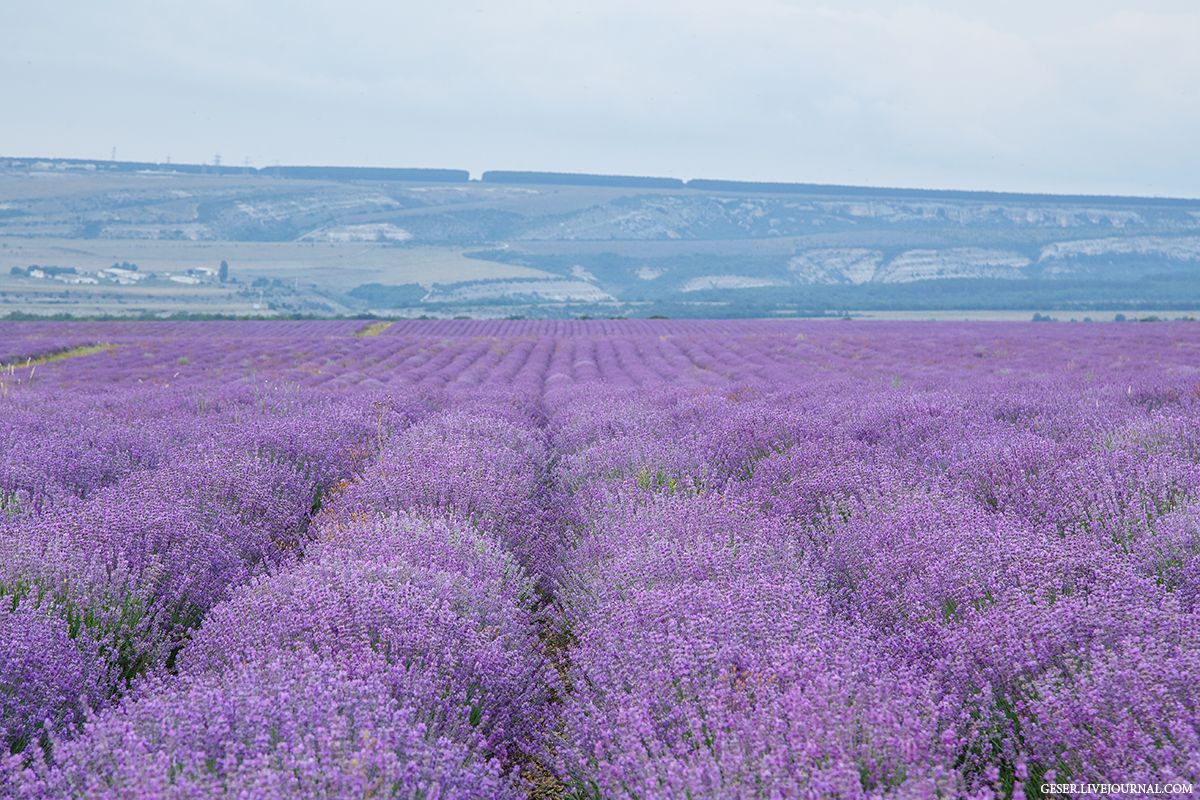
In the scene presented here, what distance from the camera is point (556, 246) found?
122 metres

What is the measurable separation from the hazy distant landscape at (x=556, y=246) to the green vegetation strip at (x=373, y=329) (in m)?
20.7

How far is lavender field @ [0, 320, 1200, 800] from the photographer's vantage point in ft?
6.77

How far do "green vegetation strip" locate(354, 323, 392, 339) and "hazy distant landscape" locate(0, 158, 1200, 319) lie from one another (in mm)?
20715

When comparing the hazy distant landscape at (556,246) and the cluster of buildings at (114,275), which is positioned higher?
the hazy distant landscape at (556,246)

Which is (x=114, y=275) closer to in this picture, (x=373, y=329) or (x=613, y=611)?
(x=373, y=329)

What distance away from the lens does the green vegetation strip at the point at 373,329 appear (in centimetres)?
3891

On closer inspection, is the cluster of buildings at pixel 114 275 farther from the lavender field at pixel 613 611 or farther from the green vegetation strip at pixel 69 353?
the lavender field at pixel 613 611

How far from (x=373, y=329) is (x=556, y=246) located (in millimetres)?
81362

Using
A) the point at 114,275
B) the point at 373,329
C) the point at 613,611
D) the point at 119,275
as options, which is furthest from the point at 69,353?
the point at 114,275

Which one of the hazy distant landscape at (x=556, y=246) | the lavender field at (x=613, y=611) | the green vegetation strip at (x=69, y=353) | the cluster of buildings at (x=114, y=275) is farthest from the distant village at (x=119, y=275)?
the lavender field at (x=613, y=611)

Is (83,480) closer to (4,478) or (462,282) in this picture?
(4,478)

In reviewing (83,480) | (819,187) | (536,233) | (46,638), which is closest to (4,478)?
(83,480)

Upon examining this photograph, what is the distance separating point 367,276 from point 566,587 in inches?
3791

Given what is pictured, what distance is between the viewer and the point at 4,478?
17.0 ft
